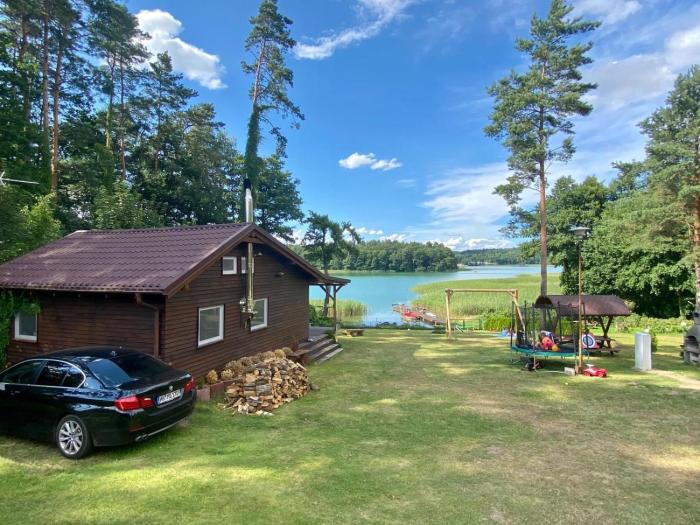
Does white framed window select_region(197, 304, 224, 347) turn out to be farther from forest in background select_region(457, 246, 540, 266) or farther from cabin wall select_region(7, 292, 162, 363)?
forest in background select_region(457, 246, 540, 266)

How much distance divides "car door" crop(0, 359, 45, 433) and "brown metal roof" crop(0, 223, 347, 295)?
6.25 ft

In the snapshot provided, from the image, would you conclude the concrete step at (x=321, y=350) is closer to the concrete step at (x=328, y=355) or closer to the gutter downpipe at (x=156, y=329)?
the concrete step at (x=328, y=355)

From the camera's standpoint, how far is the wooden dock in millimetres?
28075

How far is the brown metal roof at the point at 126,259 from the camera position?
745 centimetres

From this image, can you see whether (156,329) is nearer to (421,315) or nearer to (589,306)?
(589,306)

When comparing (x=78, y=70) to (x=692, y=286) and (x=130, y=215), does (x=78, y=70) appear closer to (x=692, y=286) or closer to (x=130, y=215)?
(x=130, y=215)

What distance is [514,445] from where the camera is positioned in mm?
5629

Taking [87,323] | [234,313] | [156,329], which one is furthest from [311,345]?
[87,323]

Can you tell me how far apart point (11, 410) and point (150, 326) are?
2345 millimetres

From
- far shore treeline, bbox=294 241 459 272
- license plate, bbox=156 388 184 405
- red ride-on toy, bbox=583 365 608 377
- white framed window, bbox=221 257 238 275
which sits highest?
far shore treeline, bbox=294 241 459 272

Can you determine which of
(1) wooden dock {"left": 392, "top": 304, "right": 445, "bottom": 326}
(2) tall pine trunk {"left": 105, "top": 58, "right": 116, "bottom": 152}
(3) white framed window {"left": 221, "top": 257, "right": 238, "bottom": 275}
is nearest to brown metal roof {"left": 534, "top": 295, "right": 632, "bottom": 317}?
(3) white framed window {"left": 221, "top": 257, "right": 238, "bottom": 275}

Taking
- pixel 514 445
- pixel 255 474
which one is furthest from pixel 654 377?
pixel 255 474

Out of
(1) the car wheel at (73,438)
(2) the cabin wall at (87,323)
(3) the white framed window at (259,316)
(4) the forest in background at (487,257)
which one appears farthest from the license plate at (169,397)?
(4) the forest in background at (487,257)

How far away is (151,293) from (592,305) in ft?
42.2
